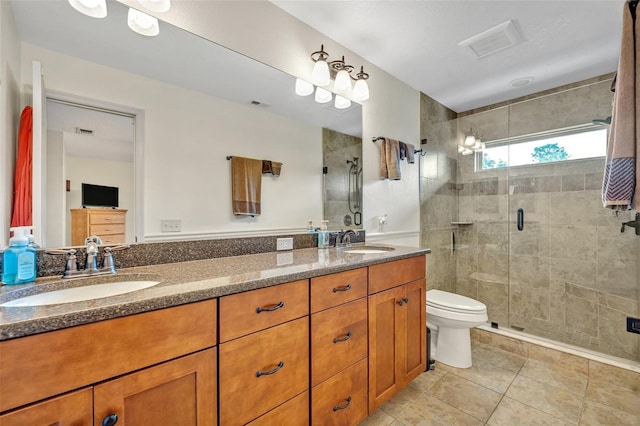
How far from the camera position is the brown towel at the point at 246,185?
57.9 inches

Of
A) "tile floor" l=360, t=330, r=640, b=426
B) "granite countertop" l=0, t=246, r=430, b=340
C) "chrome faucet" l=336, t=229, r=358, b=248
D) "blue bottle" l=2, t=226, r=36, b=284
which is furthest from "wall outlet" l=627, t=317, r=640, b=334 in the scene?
"blue bottle" l=2, t=226, r=36, b=284

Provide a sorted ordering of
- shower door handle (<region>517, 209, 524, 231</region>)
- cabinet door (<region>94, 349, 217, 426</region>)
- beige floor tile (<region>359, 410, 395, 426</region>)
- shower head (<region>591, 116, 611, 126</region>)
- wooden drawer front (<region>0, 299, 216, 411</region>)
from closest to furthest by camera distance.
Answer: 1. wooden drawer front (<region>0, 299, 216, 411</region>)
2. cabinet door (<region>94, 349, 217, 426</region>)
3. beige floor tile (<region>359, 410, 395, 426</region>)
4. shower head (<region>591, 116, 611, 126</region>)
5. shower door handle (<region>517, 209, 524, 231</region>)

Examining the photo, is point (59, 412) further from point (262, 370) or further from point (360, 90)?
point (360, 90)

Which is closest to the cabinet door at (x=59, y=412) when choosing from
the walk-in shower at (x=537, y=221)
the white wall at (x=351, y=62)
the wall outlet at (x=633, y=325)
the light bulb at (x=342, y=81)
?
the white wall at (x=351, y=62)

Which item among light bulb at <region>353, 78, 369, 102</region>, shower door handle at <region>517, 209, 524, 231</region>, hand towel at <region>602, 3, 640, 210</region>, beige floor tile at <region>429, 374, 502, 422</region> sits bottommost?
beige floor tile at <region>429, 374, 502, 422</region>

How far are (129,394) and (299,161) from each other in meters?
1.37

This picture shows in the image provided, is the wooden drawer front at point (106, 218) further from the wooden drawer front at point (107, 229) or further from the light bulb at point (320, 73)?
the light bulb at point (320, 73)

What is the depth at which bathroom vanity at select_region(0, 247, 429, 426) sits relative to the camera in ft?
2.00

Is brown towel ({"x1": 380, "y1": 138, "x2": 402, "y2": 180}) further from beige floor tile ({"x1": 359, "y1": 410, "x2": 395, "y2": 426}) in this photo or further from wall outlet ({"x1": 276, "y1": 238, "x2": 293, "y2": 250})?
beige floor tile ({"x1": 359, "y1": 410, "x2": 395, "y2": 426})

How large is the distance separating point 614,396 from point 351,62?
2805 millimetres

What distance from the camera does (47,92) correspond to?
3.29ft

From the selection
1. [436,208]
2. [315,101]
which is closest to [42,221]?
[315,101]

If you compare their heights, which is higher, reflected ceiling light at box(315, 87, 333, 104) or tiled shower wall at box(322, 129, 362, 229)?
reflected ceiling light at box(315, 87, 333, 104)

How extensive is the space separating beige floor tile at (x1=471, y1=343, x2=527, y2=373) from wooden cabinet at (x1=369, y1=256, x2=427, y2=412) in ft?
2.60
